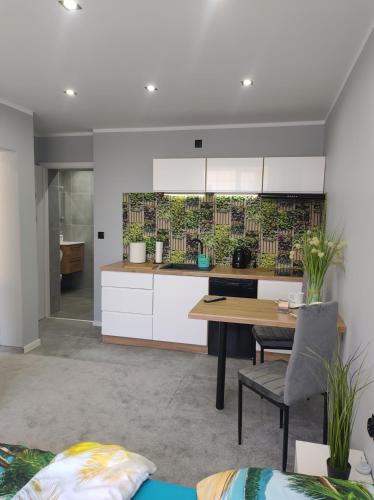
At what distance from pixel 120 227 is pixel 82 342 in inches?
59.2

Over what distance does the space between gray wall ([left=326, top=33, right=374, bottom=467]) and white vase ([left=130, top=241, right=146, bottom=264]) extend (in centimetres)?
237

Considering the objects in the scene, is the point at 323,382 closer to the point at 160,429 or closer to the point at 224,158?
the point at 160,429

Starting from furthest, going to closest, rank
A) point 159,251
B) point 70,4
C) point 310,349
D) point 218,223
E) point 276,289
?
1. point 159,251
2. point 218,223
3. point 276,289
4. point 310,349
5. point 70,4

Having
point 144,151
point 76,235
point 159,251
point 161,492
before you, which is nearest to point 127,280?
point 159,251

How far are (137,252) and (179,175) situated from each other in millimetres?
1094

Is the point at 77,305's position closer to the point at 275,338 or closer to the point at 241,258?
the point at 241,258

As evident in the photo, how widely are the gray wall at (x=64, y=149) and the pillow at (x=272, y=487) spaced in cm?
448

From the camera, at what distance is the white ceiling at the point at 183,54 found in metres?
1.97

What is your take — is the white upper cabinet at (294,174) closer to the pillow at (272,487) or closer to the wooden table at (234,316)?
the wooden table at (234,316)

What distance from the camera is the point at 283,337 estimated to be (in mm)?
3062

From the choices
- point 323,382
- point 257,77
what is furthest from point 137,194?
point 323,382

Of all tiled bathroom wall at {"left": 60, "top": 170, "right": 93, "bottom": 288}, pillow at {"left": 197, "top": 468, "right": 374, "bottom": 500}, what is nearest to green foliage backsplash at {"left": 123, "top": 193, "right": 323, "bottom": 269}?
tiled bathroom wall at {"left": 60, "top": 170, "right": 93, "bottom": 288}

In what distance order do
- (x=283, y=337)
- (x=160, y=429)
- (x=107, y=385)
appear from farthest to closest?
(x=107, y=385) < (x=283, y=337) < (x=160, y=429)

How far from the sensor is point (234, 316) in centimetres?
257
